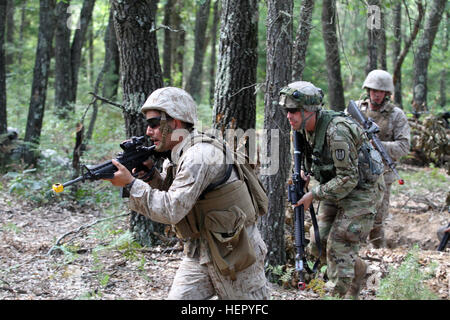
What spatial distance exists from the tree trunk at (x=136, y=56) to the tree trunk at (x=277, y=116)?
1697 millimetres

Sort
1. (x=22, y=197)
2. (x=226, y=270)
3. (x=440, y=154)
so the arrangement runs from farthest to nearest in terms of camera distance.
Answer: (x=440, y=154), (x=22, y=197), (x=226, y=270)

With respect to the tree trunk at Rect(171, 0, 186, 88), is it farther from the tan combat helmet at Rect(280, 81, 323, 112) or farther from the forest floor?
the tan combat helmet at Rect(280, 81, 323, 112)

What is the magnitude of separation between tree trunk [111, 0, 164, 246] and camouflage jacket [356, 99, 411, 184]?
3.25 metres

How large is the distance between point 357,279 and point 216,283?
244 cm

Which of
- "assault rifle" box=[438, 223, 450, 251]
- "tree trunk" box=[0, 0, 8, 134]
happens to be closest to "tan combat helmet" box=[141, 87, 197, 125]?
"assault rifle" box=[438, 223, 450, 251]

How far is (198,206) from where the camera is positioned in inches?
130

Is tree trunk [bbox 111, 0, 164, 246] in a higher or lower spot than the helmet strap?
higher

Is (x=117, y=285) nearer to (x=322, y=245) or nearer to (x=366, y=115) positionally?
(x=322, y=245)

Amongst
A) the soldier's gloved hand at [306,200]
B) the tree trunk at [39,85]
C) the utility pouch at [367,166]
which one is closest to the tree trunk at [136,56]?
the soldier's gloved hand at [306,200]

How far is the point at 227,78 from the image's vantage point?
18.1 feet

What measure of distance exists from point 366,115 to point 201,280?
480cm

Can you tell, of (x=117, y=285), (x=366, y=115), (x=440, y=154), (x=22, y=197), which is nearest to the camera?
(x=117, y=285)

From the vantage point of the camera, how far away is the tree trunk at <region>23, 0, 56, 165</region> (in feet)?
34.0
